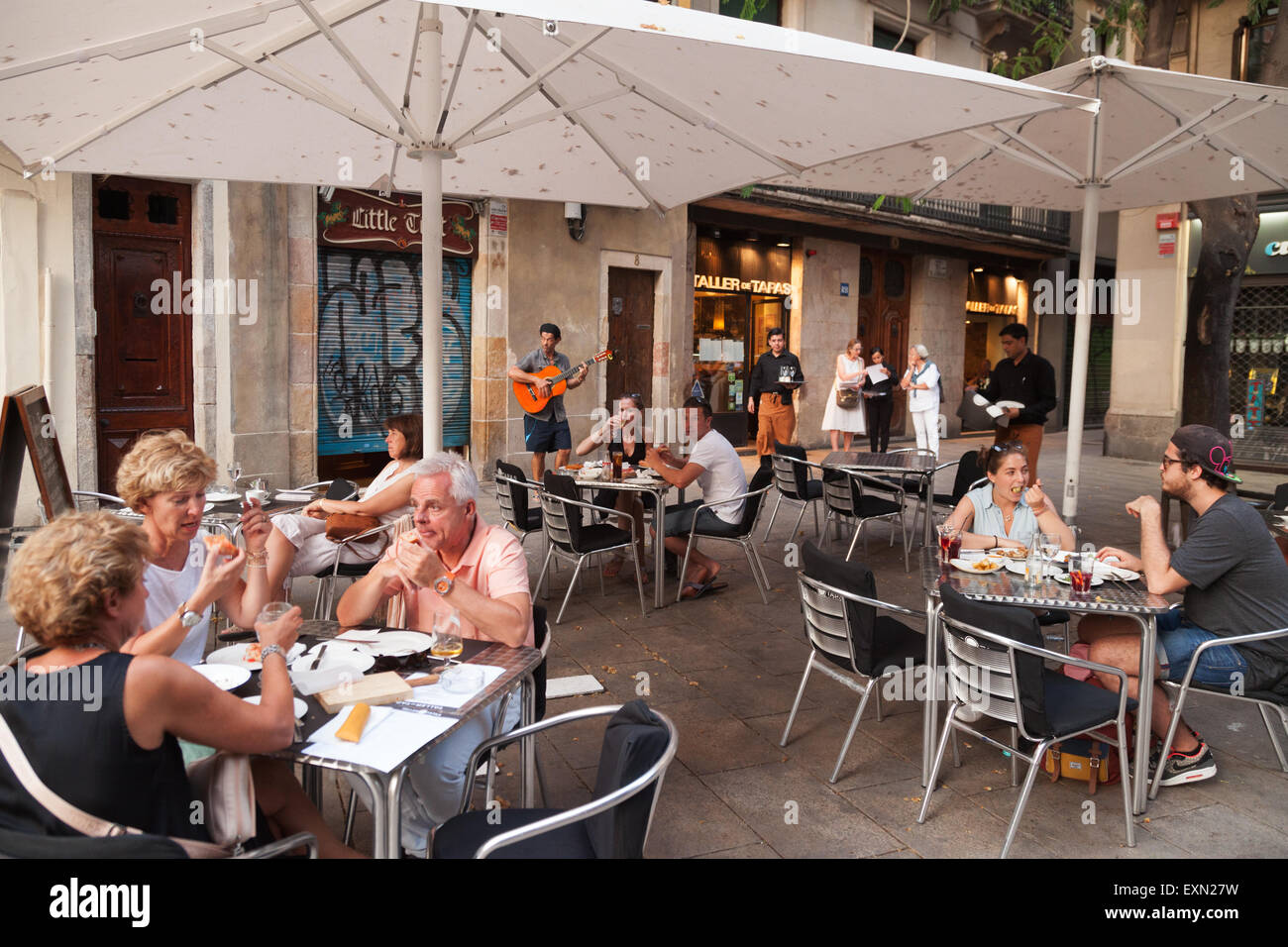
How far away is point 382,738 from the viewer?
223 cm

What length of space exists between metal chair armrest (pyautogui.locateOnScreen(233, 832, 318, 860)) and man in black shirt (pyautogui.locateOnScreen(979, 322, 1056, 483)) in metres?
6.85

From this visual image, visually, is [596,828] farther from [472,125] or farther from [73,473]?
[73,473]

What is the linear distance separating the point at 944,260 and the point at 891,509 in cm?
1381

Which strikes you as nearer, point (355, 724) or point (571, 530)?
point (355, 724)

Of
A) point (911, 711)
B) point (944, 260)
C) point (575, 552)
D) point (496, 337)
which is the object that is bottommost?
point (911, 711)

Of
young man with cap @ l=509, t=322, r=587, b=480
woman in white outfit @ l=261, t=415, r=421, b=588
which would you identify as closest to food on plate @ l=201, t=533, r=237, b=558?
woman in white outfit @ l=261, t=415, r=421, b=588

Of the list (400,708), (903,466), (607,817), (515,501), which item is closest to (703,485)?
(515,501)

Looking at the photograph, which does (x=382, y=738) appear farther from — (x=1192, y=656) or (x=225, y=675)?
(x=1192, y=656)

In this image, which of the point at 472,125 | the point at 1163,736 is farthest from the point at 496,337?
the point at 1163,736

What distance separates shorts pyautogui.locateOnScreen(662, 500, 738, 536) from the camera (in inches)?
256

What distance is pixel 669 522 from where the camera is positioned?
6672mm

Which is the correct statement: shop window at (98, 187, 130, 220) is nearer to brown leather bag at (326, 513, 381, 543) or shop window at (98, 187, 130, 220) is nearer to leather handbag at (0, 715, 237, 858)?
brown leather bag at (326, 513, 381, 543)

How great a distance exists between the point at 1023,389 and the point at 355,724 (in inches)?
276

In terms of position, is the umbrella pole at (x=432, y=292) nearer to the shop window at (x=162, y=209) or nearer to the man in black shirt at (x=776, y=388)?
the shop window at (x=162, y=209)
